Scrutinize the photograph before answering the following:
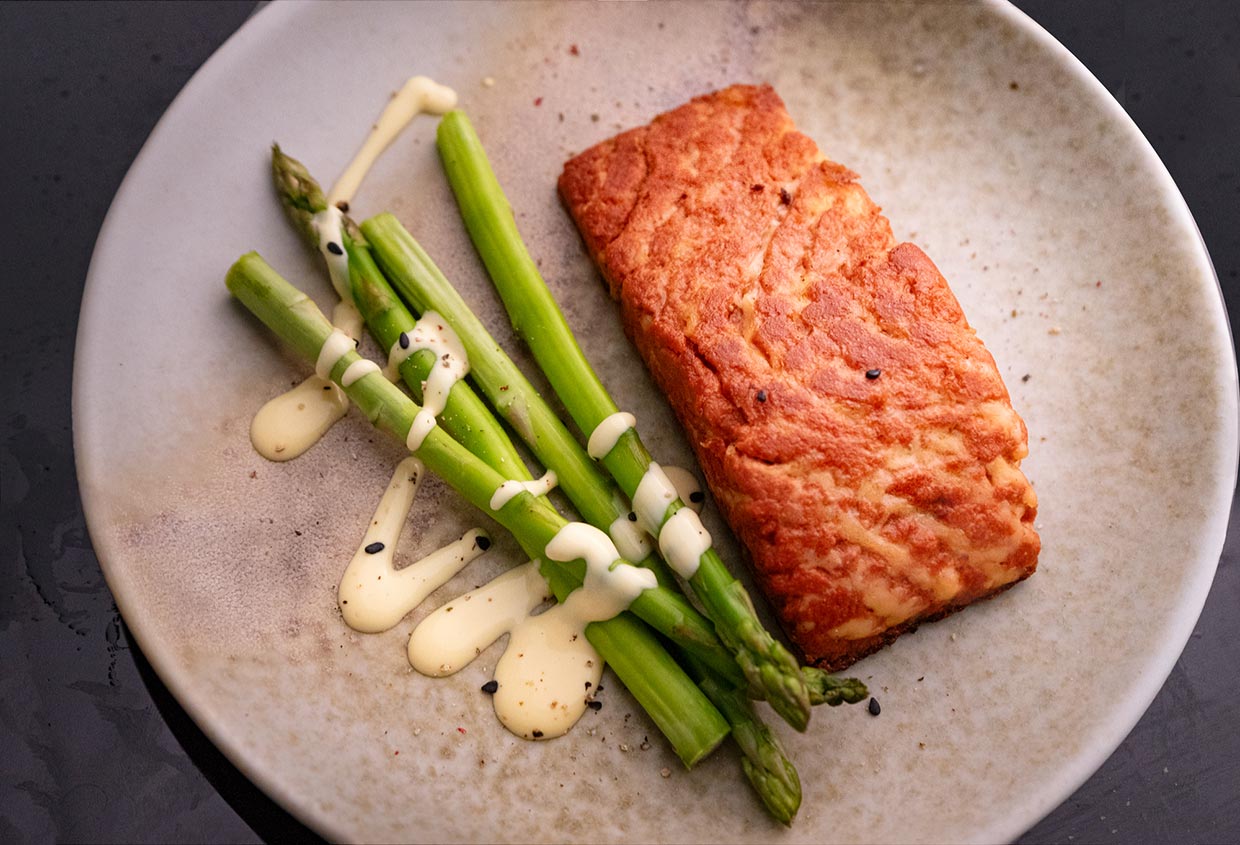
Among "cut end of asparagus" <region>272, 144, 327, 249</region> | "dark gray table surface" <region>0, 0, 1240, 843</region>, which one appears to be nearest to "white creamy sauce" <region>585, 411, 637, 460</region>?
"cut end of asparagus" <region>272, 144, 327, 249</region>

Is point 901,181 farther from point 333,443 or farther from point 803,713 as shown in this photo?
point 333,443

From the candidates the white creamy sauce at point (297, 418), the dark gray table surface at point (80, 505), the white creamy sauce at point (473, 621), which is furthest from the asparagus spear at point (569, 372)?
the dark gray table surface at point (80, 505)

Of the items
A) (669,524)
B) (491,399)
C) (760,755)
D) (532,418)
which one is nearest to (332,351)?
(491,399)

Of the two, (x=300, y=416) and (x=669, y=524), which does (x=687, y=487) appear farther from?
(x=300, y=416)

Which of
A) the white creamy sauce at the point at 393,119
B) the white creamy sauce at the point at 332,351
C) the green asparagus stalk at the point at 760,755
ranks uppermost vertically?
the white creamy sauce at the point at 393,119

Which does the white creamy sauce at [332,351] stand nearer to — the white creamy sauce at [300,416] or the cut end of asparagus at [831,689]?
the white creamy sauce at [300,416]

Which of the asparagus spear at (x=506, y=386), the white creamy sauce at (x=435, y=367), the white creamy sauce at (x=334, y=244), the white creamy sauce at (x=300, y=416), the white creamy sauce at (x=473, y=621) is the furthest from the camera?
the white creamy sauce at (x=334, y=244)

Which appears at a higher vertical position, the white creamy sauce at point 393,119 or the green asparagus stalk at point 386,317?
the white creamy sauce at point 393,119

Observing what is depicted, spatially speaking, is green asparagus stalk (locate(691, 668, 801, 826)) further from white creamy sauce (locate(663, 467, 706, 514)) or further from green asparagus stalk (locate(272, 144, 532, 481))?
green asparagus stalk (locate(272, 144, 532, 481))
